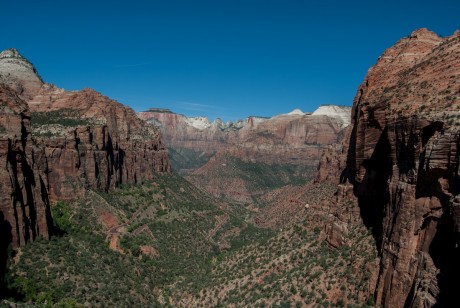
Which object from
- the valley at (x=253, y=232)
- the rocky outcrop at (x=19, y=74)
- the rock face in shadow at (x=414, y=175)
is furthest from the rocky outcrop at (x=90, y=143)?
the rock face in shadow at (x=414, y=175)

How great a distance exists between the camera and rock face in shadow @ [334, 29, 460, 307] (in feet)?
86.9

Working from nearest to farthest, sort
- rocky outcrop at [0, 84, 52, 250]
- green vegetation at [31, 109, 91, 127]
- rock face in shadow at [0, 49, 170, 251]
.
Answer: rocky outcrop at [0, 84, 52, 250] → rock face in shadow at [0, 49, 170, 251] → green vegetation at [31, 109, 91, 127]

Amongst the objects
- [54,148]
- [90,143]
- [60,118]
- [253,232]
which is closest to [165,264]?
[54,148]

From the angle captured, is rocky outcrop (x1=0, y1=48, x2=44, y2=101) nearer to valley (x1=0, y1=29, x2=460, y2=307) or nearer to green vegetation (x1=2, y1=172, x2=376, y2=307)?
valley (x1=0, y1=29, x2=460, y2=307)

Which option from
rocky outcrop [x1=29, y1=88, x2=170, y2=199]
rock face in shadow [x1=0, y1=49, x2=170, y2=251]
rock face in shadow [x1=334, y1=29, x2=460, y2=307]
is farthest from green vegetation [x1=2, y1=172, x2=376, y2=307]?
rock face in shadow [x1=334, y1=29, x2=460, y2=307]

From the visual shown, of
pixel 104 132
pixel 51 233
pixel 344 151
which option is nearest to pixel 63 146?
pixel 104 132

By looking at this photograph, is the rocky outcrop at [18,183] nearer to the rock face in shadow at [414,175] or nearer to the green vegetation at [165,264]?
the green vegetation at [165,264]

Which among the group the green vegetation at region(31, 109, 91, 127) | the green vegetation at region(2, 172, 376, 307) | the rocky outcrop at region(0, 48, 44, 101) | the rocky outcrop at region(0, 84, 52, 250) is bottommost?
the green vegetation at region(2, 172, 376, 307)

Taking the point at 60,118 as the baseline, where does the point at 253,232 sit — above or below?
below

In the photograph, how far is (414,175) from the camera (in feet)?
102

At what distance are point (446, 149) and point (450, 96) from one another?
8.26m

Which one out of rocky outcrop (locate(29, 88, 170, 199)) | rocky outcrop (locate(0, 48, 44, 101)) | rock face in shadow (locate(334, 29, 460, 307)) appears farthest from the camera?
rocky outcrop (locate(0, 48, 44, 101))

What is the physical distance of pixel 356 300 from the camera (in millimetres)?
37281

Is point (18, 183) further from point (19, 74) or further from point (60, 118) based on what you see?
point (19, 74)
